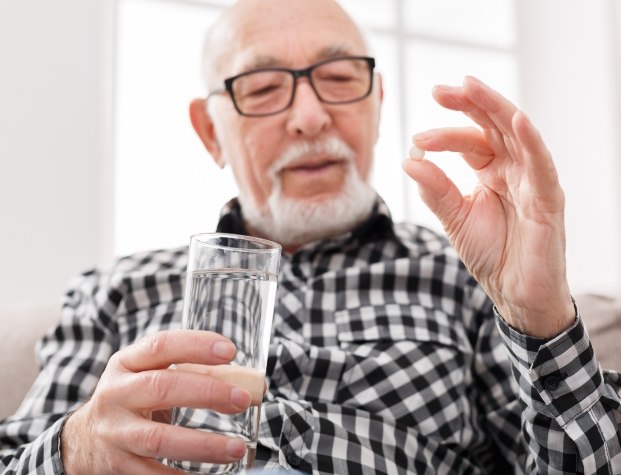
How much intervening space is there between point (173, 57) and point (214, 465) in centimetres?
213

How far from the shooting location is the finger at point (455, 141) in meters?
0.83

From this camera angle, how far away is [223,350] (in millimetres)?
643

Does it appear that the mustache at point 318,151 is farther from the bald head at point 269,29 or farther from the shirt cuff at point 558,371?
the shirt cuff at point 558,371

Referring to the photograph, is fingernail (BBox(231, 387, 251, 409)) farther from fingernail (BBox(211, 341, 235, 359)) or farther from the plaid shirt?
the plaid shirt

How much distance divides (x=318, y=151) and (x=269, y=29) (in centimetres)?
26

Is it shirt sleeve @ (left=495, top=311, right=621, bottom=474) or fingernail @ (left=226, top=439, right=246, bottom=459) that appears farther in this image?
shirt sleeve @ (left=495, top=311, right=621, bottom=474)

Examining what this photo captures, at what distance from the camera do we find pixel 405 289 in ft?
3.89

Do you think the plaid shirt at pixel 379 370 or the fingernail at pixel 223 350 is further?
the plaid shirt at pixel 379 370

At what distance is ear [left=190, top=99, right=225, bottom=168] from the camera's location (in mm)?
1526

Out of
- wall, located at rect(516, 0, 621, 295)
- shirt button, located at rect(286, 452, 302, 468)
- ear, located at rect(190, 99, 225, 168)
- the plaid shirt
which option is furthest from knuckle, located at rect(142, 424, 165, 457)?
wall, located at rect(516, 0, 621, 295)

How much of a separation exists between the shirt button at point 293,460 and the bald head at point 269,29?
0.70 metres

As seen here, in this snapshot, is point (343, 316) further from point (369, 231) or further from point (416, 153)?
point (416, 153)

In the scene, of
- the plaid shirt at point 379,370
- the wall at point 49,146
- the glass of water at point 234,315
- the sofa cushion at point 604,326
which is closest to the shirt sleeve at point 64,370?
the plaid shirt at point 379,370

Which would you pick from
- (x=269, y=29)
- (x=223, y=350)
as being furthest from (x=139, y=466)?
(x=269, y=29)
